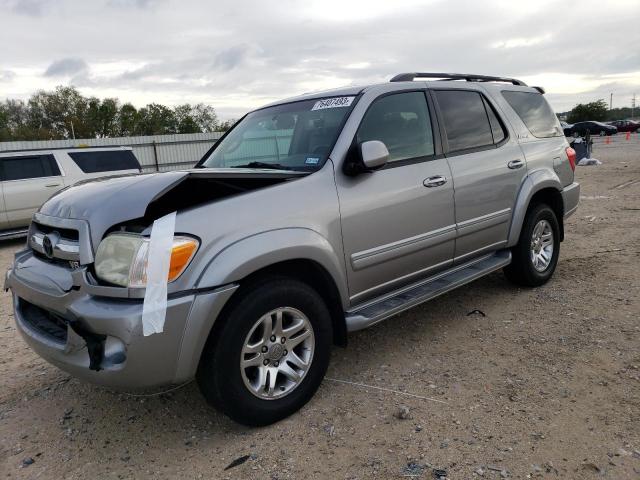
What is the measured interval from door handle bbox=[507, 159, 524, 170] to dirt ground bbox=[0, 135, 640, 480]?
3.94ft

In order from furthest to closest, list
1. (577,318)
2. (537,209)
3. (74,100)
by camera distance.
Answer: (74,100) → (537,209) → (577,318)

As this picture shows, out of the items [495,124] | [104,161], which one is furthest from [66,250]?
[104,161]

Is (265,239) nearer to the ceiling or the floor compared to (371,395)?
nearer to the ceiling

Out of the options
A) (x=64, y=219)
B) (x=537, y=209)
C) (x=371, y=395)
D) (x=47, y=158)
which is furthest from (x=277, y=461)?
(x=47, y=158)

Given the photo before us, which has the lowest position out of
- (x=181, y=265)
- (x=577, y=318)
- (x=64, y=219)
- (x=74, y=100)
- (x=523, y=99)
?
(x=577, y=318)

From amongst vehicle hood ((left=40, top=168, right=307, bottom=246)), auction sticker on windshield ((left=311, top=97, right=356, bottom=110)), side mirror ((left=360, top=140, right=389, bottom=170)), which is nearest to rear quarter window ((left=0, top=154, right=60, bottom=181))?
vehicle hood ((left=40, top=168, right=307, bottom=246))

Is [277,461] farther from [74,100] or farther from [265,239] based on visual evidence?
[74,100]

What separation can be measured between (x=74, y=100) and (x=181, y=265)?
6914 centimetres

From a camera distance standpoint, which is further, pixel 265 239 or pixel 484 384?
pixel 484 384

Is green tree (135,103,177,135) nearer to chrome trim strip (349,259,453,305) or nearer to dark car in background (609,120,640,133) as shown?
dark car in background (609,120,640,133)

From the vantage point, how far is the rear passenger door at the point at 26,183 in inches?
344

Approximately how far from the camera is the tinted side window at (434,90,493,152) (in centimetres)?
381

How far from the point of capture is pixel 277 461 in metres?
2.46

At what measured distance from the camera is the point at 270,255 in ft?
8.37
